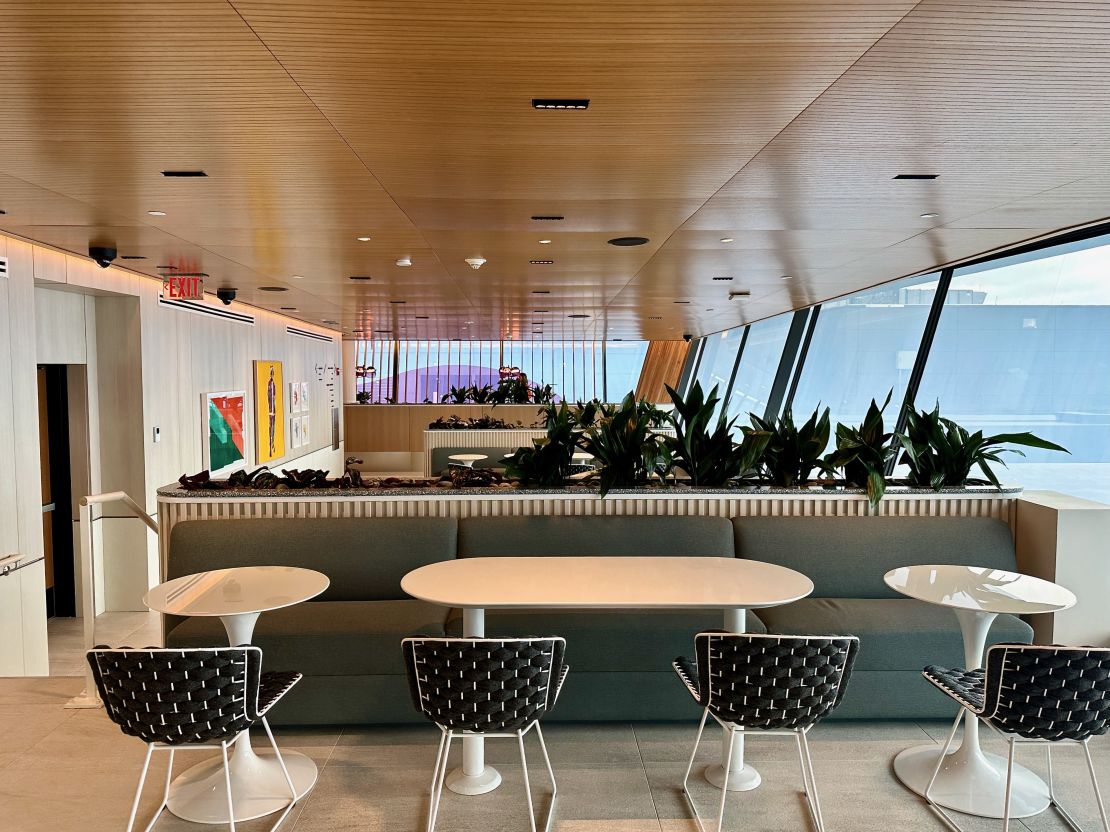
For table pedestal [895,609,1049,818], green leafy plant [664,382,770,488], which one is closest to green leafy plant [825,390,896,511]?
green leafy plant [664,382,770,488]

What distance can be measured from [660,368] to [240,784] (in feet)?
59.6

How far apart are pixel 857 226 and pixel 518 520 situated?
2808 millimetres

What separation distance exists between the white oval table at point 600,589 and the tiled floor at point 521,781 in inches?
5.8

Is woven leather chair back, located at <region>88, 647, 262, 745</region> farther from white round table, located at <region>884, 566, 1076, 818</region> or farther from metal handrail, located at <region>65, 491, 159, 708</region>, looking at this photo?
white round table, located at <region>884, 566, 1076, 818</region>

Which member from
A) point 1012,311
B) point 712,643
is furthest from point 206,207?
point 1012,311

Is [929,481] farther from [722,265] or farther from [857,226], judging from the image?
[722,265]

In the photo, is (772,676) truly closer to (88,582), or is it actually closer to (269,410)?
(88,582)

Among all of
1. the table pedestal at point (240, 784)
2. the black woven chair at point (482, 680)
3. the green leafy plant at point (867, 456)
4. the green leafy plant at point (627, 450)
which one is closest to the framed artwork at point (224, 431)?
the green leafy plant at point (627, 450)

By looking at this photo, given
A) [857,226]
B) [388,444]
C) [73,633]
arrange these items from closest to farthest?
[857,226] < [73,633] < [388,444]

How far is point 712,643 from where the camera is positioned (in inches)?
100

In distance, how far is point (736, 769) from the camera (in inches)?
123

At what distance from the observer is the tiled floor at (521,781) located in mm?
2852

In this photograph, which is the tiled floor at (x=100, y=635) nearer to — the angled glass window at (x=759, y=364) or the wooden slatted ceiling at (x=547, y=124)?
the wooden slatted ceiling at (x=547, y=124)

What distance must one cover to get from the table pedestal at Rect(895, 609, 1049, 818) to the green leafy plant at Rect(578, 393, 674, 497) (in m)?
1.72
